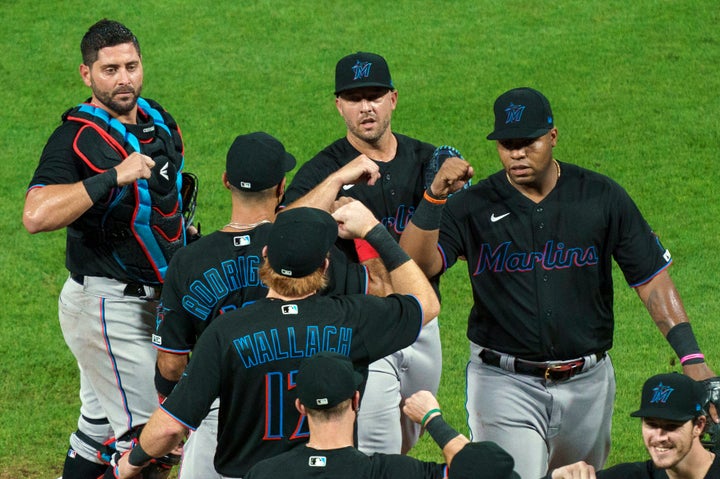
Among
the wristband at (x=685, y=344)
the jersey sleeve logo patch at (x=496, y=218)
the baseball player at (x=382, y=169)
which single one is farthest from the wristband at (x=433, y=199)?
the wristband at (x=685, y=344)

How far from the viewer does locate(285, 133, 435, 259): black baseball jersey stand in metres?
6.52

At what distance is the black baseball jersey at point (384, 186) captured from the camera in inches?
257

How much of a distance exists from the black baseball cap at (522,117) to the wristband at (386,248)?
39.3 inches

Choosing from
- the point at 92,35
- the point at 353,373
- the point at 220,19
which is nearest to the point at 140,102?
the point at 92,35

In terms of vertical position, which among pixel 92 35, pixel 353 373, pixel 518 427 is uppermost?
pixel 92 35

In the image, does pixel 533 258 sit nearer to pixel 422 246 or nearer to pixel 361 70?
pixel 422 246

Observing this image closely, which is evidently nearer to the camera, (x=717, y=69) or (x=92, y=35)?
(x=92, y=35)

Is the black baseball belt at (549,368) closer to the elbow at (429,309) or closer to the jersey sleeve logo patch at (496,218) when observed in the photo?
the jersey sleeve logo patch at (496,218)

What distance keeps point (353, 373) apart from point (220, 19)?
1044 cm

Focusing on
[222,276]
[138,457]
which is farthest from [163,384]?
[222,276]

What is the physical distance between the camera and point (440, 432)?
181 inches

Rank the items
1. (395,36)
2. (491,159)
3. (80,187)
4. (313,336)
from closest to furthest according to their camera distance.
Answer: (313,336), (80,187), (491,159), (395,36)

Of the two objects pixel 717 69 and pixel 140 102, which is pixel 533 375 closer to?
pixel 140 102

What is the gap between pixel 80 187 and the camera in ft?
19.4
